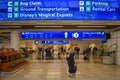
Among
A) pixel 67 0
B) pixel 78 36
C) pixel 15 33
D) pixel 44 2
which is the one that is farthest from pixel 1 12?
pixel 78 36

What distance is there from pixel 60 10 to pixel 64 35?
9.75 metres

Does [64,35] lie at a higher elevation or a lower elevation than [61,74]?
higher

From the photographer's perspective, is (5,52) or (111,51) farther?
(111,51)

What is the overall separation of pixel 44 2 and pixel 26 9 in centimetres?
128

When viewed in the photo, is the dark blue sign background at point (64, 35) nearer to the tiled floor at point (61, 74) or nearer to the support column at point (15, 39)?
the support column at point (15, 39)

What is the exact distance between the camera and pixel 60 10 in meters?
19.3

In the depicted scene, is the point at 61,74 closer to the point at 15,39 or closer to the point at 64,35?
the point at 15,39

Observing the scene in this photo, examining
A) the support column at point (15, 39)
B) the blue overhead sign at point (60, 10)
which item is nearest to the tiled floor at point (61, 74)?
the blue overhead sign at point (60, 10)

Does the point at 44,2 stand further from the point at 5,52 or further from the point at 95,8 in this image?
the point at 5,52

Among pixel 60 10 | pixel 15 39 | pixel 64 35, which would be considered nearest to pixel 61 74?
pixel 60 10

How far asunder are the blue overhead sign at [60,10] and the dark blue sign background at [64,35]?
9.33 m

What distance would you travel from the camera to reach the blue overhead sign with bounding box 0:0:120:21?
19.2 m

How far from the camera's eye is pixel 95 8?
1934 cm

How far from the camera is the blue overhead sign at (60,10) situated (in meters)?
19.2
